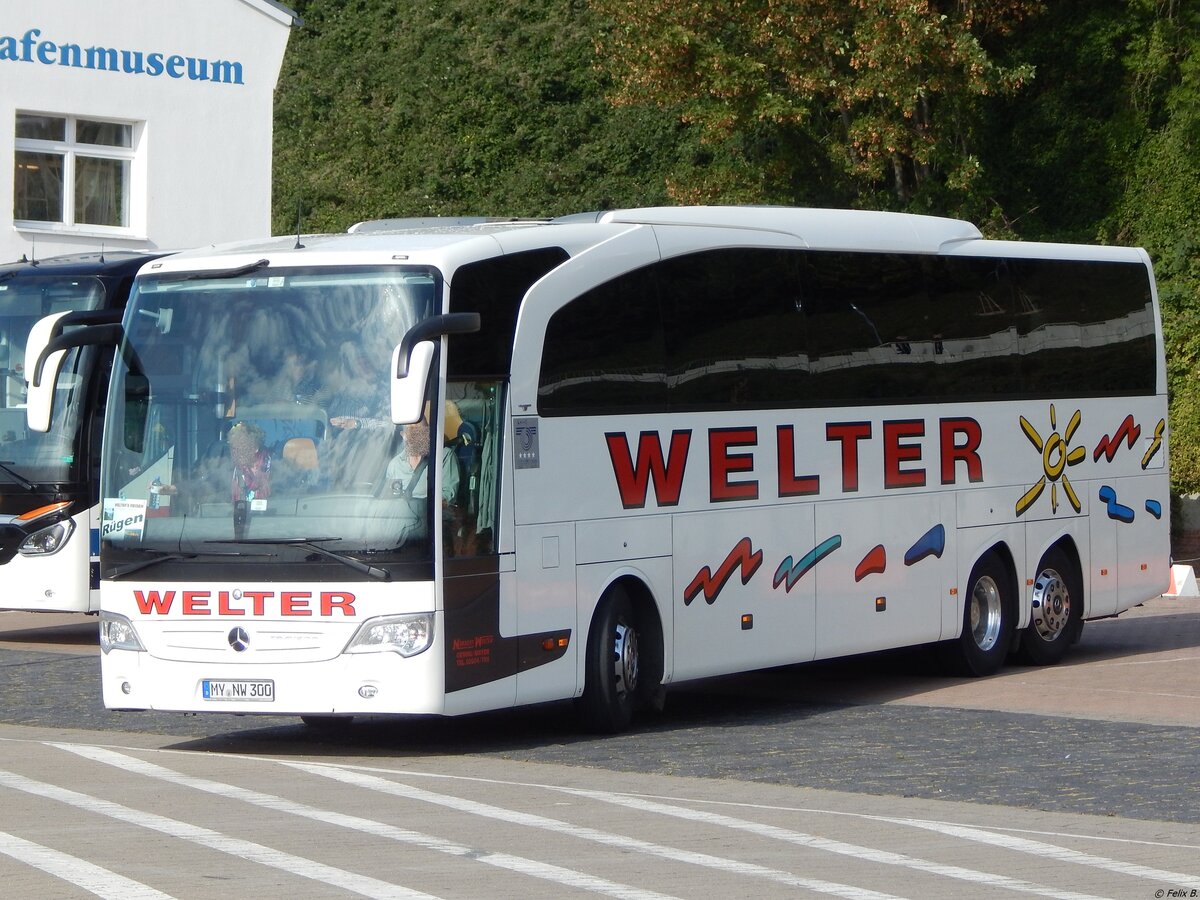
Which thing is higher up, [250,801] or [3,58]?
[3,58]

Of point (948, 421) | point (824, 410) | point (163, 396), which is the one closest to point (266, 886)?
point (163, 396)

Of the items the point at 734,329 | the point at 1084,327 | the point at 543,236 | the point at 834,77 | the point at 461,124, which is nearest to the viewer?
the point at 543,236

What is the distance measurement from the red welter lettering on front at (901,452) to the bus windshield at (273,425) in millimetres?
5033

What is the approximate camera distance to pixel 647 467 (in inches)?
532

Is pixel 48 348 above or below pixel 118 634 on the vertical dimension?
above

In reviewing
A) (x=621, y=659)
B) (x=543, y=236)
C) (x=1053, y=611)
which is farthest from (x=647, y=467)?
(x=1053, y=611)

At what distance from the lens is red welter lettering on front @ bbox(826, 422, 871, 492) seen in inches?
600

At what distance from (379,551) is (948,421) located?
623 cm

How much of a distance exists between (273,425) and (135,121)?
66.9ft

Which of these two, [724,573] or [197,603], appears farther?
[724,573]

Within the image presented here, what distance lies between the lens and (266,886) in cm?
812

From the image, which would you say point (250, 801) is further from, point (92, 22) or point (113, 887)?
point (92, 22)

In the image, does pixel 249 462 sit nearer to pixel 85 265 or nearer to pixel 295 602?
pixel 295 602

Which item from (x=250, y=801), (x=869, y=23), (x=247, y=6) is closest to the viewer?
(x=250, y=801)
